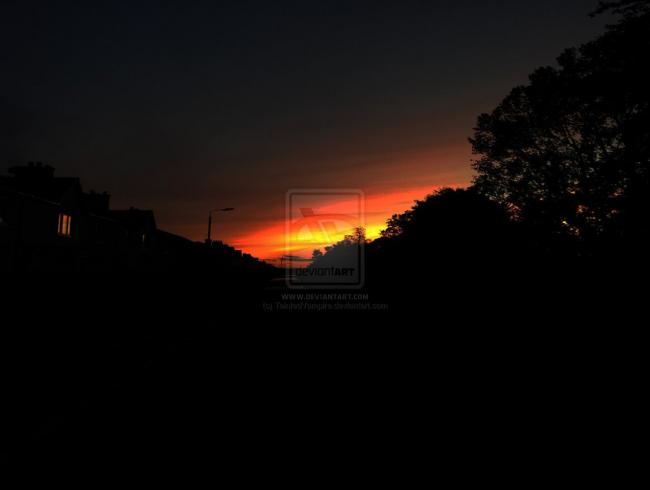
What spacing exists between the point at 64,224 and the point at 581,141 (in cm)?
3470

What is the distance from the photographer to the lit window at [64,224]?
33.1 m

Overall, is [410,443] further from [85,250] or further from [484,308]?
[85,250]

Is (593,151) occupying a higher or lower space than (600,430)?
higher

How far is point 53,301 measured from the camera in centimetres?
1577

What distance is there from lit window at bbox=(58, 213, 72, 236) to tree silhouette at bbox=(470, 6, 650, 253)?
2970 cm

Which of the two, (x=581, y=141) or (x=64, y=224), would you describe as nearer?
(x=581, y=141)

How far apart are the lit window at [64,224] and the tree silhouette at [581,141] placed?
→ 29.7 meters

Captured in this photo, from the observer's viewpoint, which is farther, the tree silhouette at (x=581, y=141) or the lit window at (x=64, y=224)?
the lit window at (x=64, y=224)

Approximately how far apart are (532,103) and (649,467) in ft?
67.7

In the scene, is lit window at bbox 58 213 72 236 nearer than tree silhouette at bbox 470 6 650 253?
No

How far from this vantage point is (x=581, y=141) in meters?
20.0

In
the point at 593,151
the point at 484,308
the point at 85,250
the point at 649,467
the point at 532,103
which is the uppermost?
the point at 532,103

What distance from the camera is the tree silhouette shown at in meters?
14.2

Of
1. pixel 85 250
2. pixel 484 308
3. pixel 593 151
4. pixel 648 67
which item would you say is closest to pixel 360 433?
pixel 484 308
